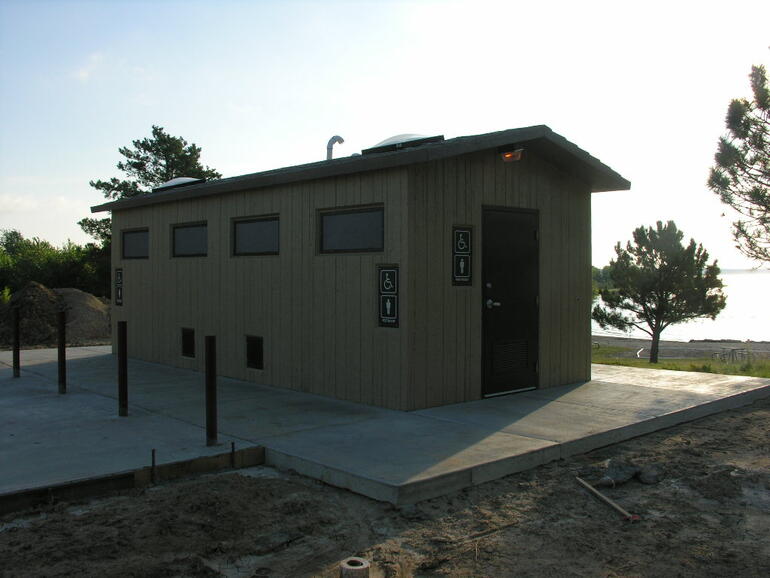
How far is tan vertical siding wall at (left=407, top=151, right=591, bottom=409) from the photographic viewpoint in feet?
22.3

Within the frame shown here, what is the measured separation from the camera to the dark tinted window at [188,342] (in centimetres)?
983

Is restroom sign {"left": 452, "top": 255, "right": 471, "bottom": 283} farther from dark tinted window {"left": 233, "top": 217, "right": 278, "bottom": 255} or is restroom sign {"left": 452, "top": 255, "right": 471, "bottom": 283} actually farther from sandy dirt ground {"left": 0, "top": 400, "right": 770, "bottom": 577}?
sandy dirt ground {"left": 0, "top": 400, "right": 770, "bottom": 577}

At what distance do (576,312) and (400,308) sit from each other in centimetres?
321

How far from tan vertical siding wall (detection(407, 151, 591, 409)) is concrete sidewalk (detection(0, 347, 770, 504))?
1.31ft

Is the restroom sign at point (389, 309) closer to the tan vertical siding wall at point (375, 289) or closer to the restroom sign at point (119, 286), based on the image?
the tan vertical siding wall at point (375, 289)

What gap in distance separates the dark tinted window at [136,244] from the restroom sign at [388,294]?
5.76m

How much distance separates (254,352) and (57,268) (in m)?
15.9

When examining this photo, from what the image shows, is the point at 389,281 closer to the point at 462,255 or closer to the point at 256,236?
the point at 462,255

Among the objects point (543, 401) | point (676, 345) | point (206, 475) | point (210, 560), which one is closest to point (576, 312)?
point (543, 401)

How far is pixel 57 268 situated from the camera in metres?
Result: 21.6

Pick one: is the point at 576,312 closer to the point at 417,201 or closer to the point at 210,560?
the point at 417,201

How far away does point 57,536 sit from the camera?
3.65 m

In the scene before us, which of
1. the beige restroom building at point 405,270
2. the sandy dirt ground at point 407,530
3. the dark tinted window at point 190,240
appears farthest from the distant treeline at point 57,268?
the sandy dirt ground at point 407,530

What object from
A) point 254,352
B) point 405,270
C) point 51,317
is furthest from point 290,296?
point 51,317
